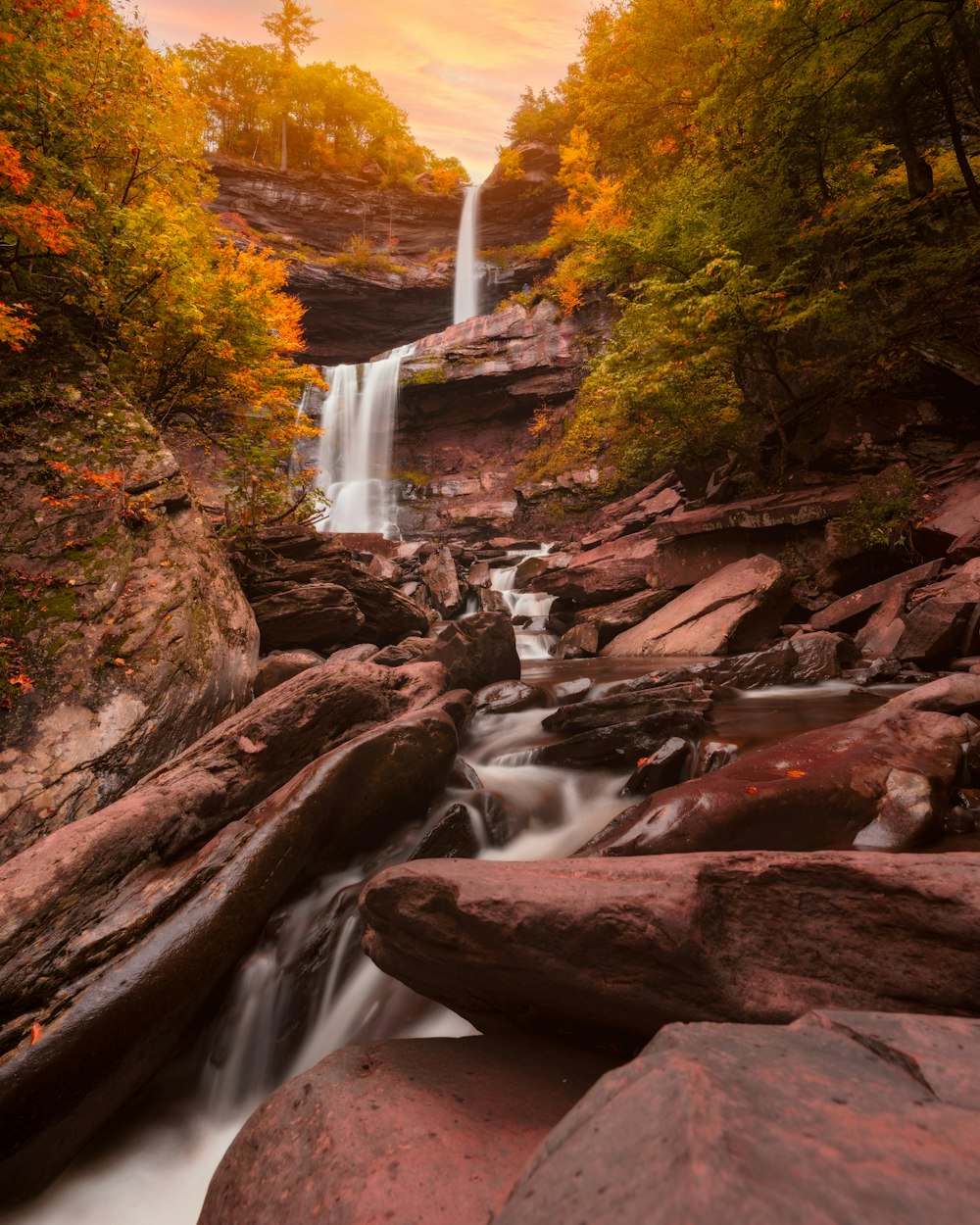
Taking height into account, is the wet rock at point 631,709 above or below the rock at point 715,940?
below

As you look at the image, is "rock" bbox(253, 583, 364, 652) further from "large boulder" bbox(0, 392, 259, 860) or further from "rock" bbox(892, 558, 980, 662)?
"rock" bbox(892, 558, 980, 662)

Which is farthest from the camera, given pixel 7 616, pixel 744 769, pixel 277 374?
pixel 277 374

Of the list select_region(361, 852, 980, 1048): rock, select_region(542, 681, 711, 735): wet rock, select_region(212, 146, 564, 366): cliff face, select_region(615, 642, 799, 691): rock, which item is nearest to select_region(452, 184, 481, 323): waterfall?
select_region(212, 146, 564, 366): cliff face

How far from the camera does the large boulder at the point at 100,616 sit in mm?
4816

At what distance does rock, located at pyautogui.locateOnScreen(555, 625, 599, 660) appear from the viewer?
40.0 ft

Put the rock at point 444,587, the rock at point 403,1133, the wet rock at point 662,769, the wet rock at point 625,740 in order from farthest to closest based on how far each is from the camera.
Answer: the rock at point 444,587, the wet rock at point 625,740, the wet rock at point 662,769, the rock at point 403,1133

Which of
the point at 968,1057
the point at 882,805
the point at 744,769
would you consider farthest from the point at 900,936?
the point at 744,769

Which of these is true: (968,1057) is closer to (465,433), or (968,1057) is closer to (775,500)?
(775,500)

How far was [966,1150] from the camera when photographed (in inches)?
38.6

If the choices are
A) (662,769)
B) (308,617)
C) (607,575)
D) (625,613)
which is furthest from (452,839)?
(607,575)

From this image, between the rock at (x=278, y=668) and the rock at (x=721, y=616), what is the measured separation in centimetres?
646

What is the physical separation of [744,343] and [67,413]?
38.6ft

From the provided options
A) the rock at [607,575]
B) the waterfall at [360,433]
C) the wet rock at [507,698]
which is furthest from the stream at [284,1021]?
the waterfall at [360,433]

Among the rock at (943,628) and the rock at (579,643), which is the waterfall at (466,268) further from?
the rock at (943,628)
